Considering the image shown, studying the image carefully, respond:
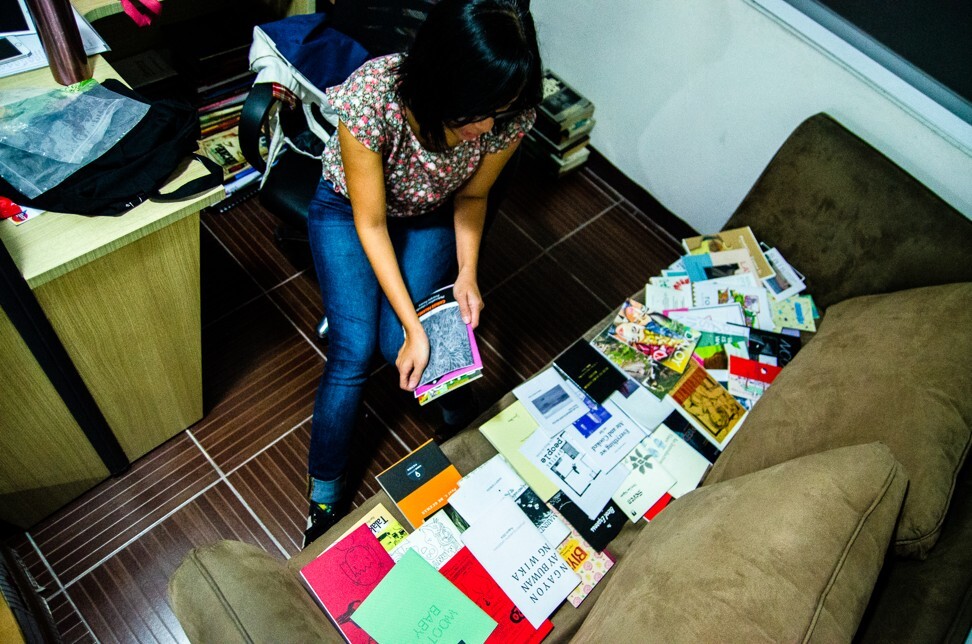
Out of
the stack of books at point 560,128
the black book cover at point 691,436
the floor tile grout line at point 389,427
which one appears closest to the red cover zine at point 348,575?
the floor tile grout line at point 389,427

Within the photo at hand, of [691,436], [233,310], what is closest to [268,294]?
[233,310]

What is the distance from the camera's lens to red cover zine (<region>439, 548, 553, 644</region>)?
1219mm

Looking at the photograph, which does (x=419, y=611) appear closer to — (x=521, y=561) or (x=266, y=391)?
(x=521, y=561)

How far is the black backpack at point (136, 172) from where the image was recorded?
47.8 inches

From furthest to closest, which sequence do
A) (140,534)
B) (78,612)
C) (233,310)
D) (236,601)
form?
1. (233,310)
2. (140,534)
3. (78,612)
4. (236,601)

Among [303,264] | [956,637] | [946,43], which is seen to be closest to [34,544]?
[303,264]

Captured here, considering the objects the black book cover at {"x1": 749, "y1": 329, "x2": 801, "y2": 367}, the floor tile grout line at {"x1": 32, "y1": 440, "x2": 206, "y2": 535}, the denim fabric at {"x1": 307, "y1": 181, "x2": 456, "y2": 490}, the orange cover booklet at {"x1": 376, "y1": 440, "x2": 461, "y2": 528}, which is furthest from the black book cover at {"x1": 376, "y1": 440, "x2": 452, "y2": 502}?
the black book cover at {"x1": 749, "y1": 329, "x2": 801, "y2": 367}

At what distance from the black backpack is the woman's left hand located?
61 cm

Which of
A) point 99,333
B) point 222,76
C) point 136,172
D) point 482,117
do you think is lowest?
point 222,76

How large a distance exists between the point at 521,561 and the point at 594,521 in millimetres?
200

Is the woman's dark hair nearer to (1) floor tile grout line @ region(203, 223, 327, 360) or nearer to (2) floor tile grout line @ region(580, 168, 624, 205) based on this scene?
(1) floor tile grout line @ region(203, 223, 327, 360)

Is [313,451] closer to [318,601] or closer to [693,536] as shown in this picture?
[318,601]

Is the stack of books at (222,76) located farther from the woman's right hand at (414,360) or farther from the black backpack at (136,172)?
the woman's right hand at (414,360)

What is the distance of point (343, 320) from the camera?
60.7 inches
